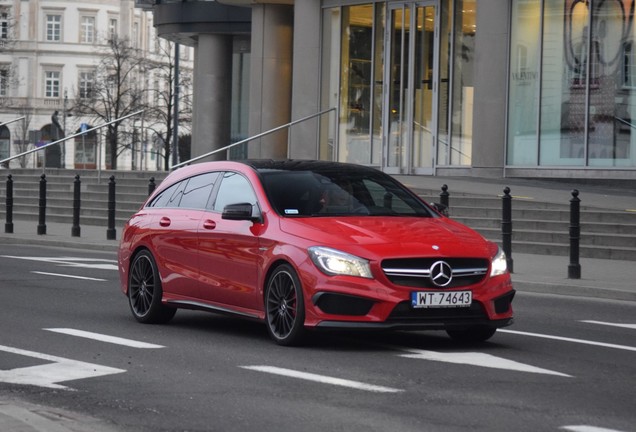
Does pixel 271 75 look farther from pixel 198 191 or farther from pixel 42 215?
pixel 198 191

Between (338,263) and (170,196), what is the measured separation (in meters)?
3.12

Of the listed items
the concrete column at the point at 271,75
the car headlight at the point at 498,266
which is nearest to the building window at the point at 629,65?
the concrete column at the point at 271,75

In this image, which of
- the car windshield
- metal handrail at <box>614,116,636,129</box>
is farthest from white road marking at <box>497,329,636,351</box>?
metal handrail at <box>614,116,636,129</box>

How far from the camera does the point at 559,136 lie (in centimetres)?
3083

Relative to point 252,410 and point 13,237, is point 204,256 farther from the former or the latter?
point 13,237

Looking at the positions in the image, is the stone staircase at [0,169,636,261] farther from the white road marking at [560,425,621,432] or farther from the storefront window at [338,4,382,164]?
the white road marking at [560,425,621,432]

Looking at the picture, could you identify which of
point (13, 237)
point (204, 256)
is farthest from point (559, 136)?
point (204, 256)

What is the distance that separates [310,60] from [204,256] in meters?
24.7

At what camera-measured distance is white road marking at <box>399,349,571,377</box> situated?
9.58 meters

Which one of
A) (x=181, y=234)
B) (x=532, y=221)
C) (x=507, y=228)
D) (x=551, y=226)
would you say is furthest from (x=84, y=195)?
(x=181, y=234)

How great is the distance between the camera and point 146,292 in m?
12.7

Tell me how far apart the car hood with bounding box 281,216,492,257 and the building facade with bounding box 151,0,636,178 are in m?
19.3

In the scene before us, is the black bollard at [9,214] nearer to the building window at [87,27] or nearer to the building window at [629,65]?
the building window at [629,65]

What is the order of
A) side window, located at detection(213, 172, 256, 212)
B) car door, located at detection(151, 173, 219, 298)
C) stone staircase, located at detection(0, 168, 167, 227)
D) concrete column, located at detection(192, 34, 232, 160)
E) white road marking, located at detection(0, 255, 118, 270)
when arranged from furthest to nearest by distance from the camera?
concrete column, located at detection(192, 34, 232, 160) < stone staircase, located at detection(0, 168, 167, 227) < white road marking, located at detection(0, 255, 118, 270) < car door, located at detection(151, 173, 219, 298) < side window, located at detection(213, 172, 256, 212)
